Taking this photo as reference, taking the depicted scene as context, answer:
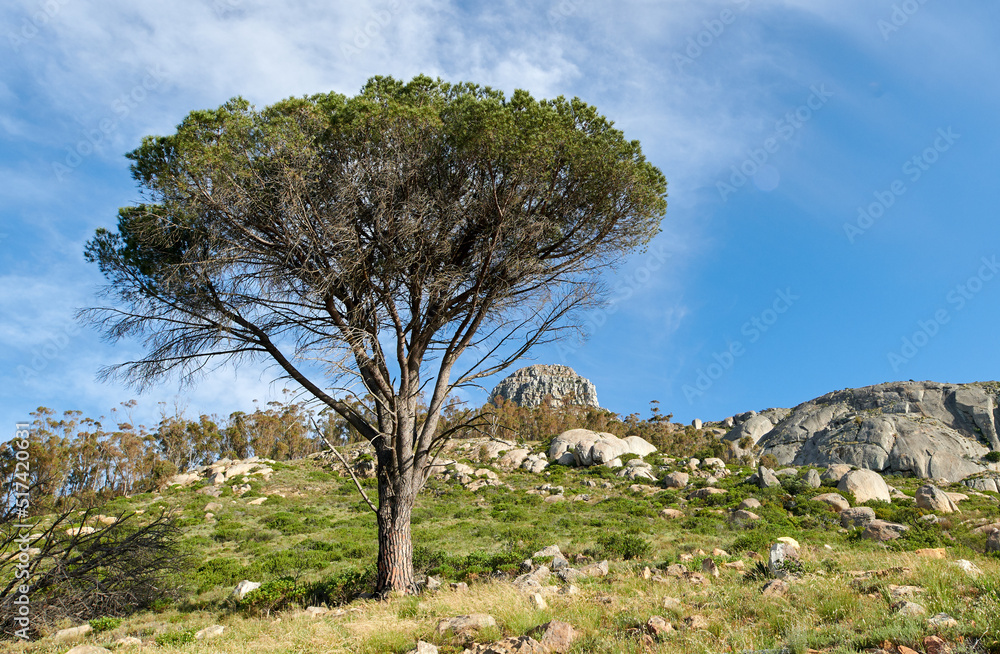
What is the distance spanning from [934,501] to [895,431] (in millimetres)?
21305

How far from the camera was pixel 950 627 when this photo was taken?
161 inches

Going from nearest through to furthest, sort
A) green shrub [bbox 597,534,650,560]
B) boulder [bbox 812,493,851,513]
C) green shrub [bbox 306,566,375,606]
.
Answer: green shrub [bbox 306,566,375,606], green shrub [bbox 597,534,650,560], boulder [bbox 812,493,851,513]

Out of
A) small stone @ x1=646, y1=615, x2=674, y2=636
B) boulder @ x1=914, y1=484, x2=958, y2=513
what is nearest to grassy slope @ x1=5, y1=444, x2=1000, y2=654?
small stone @ x1=646, y1=615, x2=674, y2=636

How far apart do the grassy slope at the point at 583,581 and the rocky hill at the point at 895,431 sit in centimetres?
1407

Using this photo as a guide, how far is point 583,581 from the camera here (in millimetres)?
8258

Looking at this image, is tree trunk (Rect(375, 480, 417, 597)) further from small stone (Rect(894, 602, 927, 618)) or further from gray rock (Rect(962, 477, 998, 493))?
gray rock (Rect(962, 477, 998, 493))

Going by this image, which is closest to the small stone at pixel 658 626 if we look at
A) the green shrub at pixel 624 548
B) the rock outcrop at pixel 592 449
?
the green shrub at pixel 624 548

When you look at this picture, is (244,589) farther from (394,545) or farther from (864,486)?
(864,486)

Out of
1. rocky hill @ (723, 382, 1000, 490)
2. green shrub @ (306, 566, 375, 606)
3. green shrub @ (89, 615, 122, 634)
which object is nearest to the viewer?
green shrub @ (89, 615, 122, 634)

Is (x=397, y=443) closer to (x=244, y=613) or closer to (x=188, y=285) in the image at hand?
(x=244, y=613)

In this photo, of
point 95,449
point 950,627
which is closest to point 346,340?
point 950,627

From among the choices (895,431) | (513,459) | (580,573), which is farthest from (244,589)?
(895,431)

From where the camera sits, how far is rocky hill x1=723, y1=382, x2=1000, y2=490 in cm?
3772

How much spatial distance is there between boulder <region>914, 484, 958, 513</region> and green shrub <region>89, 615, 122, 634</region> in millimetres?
26395
